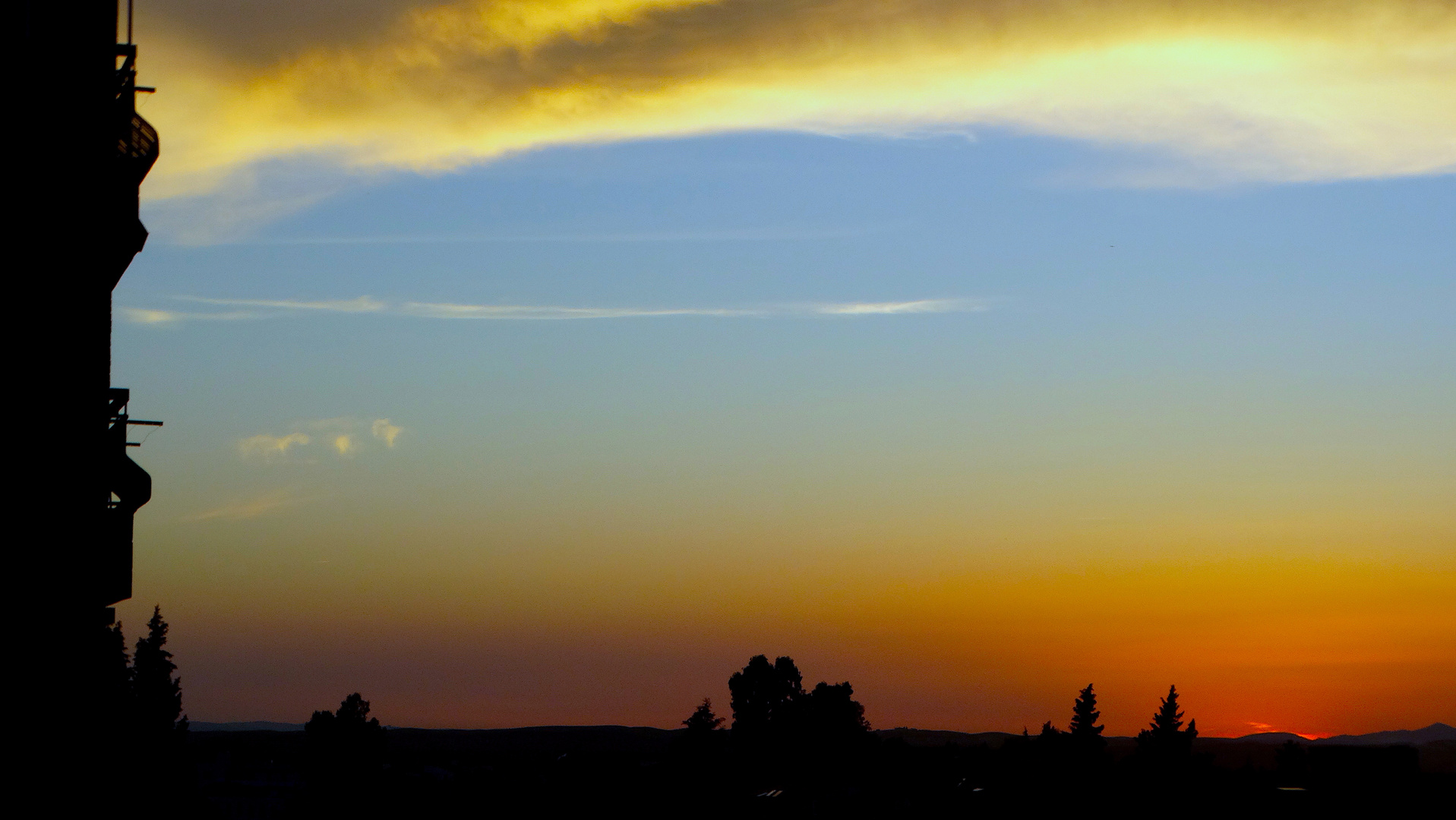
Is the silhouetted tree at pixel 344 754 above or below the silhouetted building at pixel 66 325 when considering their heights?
below

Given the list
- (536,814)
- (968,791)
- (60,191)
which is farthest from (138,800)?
(968,791)

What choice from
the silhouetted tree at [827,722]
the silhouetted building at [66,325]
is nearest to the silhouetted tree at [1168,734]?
the silhouetted tree at [827,722]

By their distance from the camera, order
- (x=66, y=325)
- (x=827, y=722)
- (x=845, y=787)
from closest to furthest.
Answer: (x=66, y=325) < (x=845, y=787) < (x=827, y=722)

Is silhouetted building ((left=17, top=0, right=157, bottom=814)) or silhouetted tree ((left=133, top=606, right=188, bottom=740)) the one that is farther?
silhouetted tree ((left=133, top=606, right=188, bottom=740))

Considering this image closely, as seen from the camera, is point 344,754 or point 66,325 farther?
point 344,754

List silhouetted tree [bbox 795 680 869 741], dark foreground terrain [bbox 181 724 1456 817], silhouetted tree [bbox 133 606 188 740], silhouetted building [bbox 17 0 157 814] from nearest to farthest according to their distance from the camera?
1. silhouetted building [bbox 17 0 157 814]
2. dark foreground terrain [bbox 181 724 1456 817]
3. silhouetted tree [bbox 133 606 188 740]
4. silhouetted tree [bbox 795 680 869 741]

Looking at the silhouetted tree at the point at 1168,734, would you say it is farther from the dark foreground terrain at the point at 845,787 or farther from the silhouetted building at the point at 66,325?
the silhouetted building at the point at 66,325

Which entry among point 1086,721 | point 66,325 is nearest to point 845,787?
point 1086,721

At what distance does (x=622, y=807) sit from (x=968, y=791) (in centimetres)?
2719

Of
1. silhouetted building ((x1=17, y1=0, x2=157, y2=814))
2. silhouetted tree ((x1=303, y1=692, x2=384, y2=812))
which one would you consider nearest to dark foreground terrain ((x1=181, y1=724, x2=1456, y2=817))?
silhouetted tree ((x1=303, y1=692, x2=384, y2=812))

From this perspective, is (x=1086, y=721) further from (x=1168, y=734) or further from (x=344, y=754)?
(x=344, y=754)

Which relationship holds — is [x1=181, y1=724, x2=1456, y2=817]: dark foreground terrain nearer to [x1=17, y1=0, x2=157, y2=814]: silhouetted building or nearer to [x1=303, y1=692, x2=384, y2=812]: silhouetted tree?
[x1=303, y1=692, x2=384, y2=812]: silhouetted tree

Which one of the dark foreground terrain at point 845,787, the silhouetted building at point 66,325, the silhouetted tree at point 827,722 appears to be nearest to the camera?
the silhouetted building at point 66,325

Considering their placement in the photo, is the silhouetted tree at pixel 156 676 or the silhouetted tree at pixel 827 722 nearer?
the silhouetted tree at pixel 156 676
